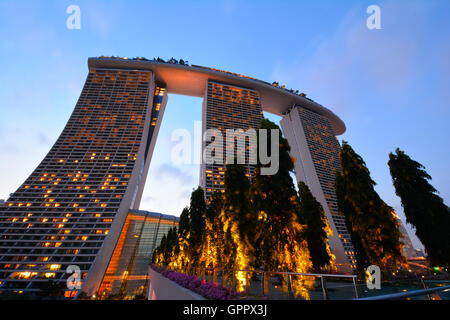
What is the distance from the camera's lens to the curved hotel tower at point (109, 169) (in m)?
43.6

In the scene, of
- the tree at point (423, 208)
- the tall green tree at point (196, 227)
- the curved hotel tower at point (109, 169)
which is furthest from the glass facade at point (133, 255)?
the tree at point (423, 208)

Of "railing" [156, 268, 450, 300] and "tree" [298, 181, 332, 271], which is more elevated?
"tree" [298, 181, 332, 271]

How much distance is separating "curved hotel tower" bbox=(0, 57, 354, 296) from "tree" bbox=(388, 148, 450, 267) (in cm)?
1396

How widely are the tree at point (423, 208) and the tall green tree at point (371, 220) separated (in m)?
2.29

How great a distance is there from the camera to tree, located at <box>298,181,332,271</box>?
2317cm

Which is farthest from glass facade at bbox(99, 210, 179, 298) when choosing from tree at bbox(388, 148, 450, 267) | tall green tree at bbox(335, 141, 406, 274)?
tree at bbox(388, 148, 450, 267)

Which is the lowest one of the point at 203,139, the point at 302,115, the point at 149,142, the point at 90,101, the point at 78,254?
the point at 78,254

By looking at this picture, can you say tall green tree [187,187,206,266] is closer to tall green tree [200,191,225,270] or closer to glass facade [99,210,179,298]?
tall green tree [200,191,225,270]

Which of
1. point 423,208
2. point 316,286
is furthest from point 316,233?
point 316,286

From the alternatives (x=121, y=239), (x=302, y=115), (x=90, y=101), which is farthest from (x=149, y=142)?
(x=302, y=115)

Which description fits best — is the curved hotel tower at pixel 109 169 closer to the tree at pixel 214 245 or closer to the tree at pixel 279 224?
the tree at pixel 279 224
